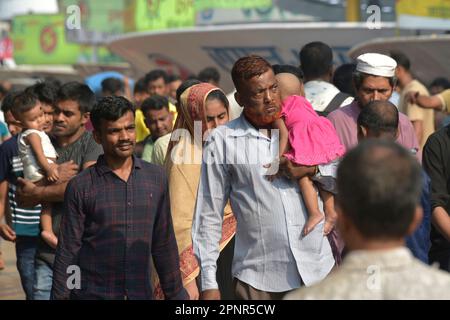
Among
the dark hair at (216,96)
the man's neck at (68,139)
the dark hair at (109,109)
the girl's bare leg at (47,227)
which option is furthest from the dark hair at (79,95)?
the dark hair at (109,109)

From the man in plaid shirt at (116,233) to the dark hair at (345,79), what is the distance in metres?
3.59

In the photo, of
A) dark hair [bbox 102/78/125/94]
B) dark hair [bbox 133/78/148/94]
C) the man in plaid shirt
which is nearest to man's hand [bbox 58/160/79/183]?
the man in plaid shirt

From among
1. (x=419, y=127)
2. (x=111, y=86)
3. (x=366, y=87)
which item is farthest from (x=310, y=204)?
(x=111, y=86)

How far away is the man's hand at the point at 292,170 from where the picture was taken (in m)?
4.91

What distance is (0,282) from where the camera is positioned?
424 inches

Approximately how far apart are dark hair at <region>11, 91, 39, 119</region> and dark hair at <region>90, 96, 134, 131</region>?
1903 mm

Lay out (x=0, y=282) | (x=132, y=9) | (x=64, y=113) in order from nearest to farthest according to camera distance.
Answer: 1. (x=64, y=113)
2. (x=0, y=282)
3. (x=132, y=9)

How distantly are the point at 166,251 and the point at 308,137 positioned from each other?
85 centimetres

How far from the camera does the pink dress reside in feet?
16.5

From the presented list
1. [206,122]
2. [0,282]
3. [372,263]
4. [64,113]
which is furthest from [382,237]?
[0,282]

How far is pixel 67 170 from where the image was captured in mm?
6414

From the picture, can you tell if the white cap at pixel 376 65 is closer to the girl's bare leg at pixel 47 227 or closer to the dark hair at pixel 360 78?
the dark hair at pixel 360 78
